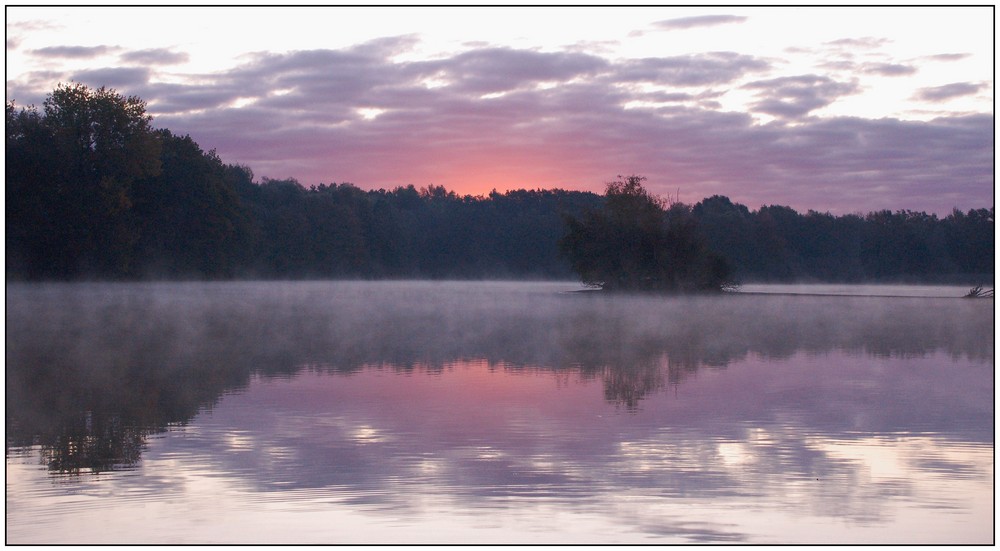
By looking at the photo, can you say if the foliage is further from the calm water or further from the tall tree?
the calm water

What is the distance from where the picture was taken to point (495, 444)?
30.0 feet

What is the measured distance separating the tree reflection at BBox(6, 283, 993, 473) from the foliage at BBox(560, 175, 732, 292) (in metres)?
29.8

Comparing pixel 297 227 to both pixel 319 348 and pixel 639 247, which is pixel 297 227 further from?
pixel 319 348

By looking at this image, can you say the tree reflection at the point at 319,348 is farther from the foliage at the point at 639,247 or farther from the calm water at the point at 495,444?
the foliage at the point at 639,247

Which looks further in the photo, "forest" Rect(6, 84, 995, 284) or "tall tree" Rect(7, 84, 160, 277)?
"forest" Rect(6, 84, 995, 284)

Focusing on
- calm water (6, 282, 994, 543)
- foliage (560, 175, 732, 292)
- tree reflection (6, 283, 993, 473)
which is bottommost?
calm water (6, 282, 994, 543)

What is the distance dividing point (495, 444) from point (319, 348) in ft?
32.3

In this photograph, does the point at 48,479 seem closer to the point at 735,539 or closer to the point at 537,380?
the point at 735,539

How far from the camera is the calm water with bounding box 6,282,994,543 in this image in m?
6.62

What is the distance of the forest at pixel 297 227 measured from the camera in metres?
62.6

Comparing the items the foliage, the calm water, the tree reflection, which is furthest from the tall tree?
the calm water

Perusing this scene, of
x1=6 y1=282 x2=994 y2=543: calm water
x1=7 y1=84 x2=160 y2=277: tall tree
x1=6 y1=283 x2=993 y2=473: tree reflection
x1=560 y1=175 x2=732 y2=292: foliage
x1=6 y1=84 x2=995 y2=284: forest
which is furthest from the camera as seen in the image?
x1=560 y1=175 x2=732 y2=292: foliage

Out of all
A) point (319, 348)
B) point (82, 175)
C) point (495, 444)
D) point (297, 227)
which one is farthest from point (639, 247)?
point (495, 444)

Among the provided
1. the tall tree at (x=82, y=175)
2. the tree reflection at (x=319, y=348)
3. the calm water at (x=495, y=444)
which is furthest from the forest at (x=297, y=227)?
the calm water at (x=495, y=444)
